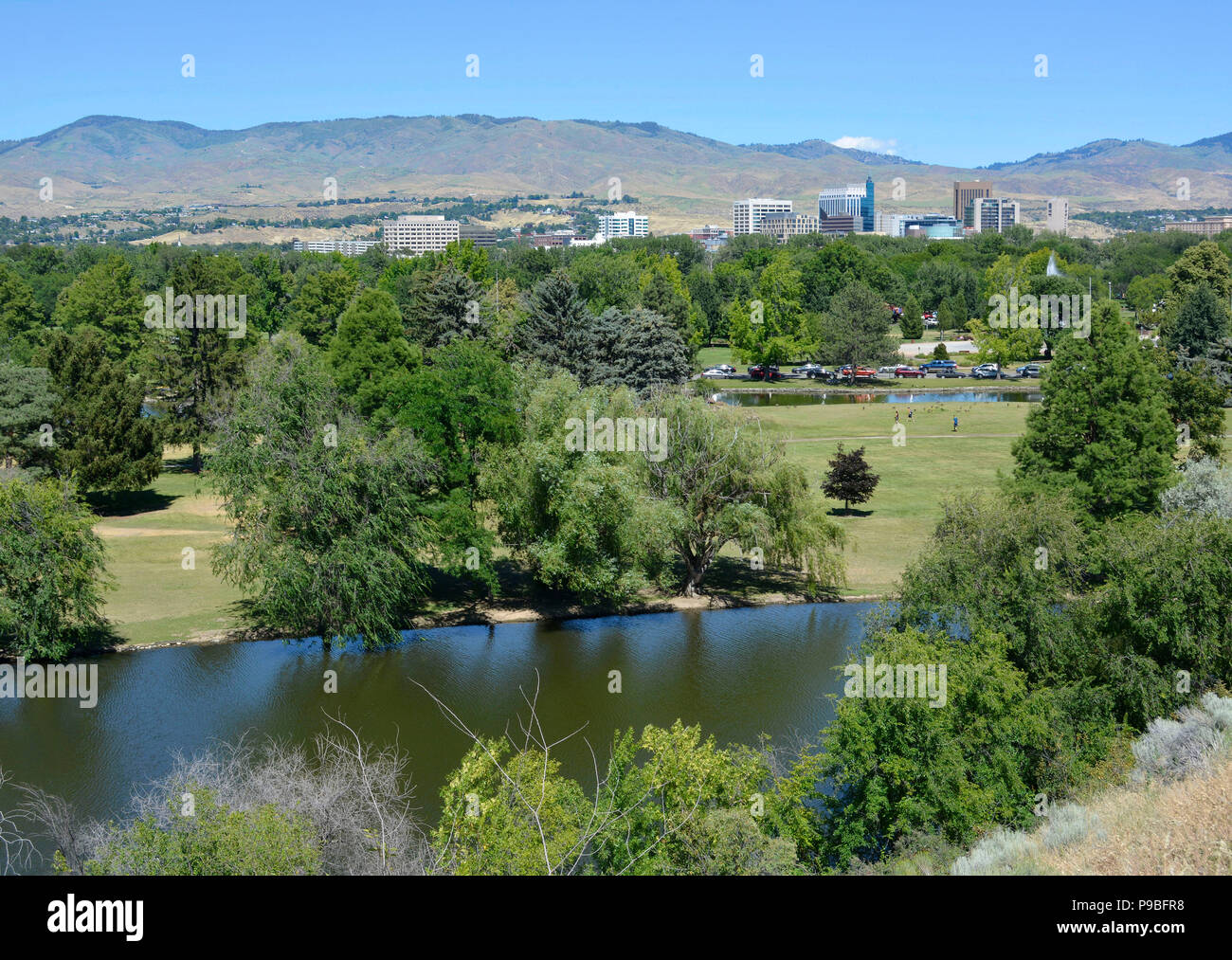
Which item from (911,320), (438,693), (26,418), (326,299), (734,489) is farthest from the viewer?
(911,320)

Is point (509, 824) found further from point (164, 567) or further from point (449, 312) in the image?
point (449, 312)

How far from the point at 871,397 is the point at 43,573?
6725 cm

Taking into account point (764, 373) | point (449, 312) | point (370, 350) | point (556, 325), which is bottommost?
point (764, 373)

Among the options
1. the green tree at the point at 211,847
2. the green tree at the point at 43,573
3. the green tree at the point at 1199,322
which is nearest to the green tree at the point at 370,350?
the green tree at the point at 43,573

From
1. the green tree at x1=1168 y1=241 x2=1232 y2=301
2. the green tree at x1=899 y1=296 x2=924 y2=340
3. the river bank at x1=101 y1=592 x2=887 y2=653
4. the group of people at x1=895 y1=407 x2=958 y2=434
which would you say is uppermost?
the green tree at x1=1168 y1=241 x2=1232 y2=301

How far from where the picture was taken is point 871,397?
8506 centimetres

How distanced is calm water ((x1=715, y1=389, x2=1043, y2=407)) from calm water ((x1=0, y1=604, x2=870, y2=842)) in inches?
1973

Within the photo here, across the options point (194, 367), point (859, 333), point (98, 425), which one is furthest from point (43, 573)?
point (859, 333)

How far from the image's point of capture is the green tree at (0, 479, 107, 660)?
29.3 metres

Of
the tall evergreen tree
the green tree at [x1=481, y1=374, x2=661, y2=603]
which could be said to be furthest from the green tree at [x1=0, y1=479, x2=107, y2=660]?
the tall evergreen tree

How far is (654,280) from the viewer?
89.3 meters

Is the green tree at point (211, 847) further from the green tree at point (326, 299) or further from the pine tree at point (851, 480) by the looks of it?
the green tree at point (326, 299)

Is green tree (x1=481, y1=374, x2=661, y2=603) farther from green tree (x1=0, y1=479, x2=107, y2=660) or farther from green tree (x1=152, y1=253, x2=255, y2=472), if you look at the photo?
green tree (x1=152, y1=253, x2=255, y2=472)
